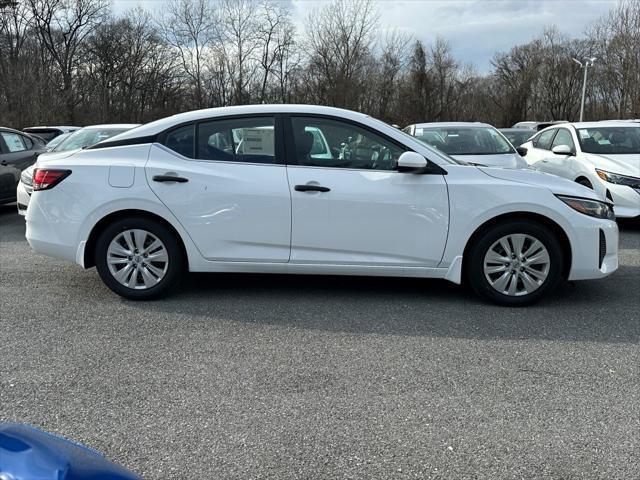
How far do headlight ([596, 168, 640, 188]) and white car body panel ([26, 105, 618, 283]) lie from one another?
3.86m

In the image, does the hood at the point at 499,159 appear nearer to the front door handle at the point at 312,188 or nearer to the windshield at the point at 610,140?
the windshield at the point at 610,140

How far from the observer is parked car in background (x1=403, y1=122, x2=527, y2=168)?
28.8 feet

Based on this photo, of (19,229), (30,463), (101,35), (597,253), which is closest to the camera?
(30,463)

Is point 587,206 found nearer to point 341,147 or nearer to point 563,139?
point 341,147

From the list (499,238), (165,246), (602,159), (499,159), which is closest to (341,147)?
(499,238)

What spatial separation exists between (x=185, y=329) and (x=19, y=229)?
5.75m

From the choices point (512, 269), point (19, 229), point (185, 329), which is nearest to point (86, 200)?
point (185, 329)

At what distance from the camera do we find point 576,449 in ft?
9.16

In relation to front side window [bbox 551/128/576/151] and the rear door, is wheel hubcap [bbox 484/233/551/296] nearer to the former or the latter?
the rear door

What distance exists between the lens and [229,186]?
4863mm

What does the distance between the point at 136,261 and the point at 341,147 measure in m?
2.00

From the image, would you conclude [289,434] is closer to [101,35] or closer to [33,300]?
[33,300]

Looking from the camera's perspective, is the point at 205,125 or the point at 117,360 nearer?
the point at 117,360

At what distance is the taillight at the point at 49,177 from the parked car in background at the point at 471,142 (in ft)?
17.6
